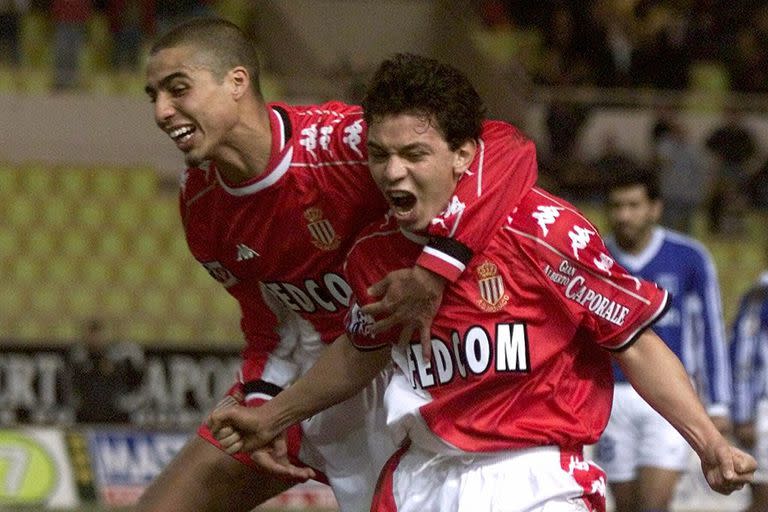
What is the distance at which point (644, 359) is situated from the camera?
396 centimetres

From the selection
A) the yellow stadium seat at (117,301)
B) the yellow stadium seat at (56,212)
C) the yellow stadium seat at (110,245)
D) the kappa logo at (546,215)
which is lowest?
the yellow stadium seat at (117,301)

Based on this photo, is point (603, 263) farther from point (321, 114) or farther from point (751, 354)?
point (751, 354)

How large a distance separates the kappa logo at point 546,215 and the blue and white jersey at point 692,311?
3.43 meters

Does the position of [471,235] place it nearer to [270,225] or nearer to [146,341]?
[270,225]

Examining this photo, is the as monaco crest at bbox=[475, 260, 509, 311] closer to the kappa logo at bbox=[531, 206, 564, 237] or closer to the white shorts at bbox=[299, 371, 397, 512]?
the kappa logo at bbox=[531, 206, 564, 237]

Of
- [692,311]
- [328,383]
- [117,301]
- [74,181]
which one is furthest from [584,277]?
[74,181]

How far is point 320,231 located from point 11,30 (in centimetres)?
1044

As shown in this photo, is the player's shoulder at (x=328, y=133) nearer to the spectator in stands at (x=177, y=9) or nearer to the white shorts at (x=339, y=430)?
the white shorts at (x=339, y=430)

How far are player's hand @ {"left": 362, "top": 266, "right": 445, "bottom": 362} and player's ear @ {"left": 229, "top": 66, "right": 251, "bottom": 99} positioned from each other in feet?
2.59

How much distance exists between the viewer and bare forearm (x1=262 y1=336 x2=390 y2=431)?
13.9 feet

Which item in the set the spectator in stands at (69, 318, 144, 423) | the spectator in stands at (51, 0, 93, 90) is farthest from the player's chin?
the spectator in stands at (51, 0, 93, 90)

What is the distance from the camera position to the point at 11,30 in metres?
14.4

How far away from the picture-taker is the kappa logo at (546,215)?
Answer: 3922 mm

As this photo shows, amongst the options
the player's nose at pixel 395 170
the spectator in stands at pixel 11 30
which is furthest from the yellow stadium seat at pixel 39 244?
the player's nose at pixel 395 170
